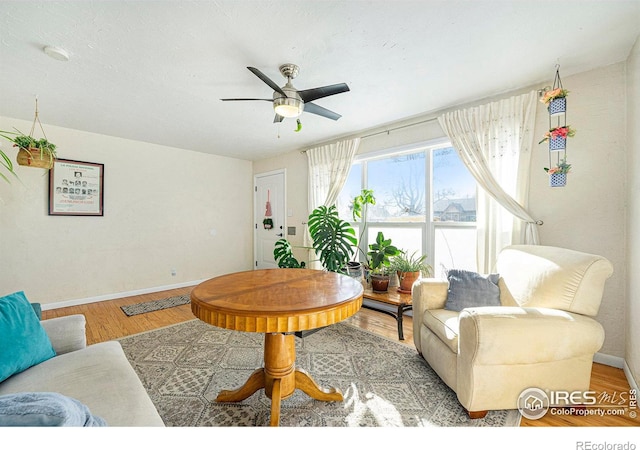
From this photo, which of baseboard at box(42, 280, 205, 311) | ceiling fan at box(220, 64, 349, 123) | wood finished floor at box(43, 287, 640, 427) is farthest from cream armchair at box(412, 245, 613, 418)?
baseboard at box(42, 280, 205, 311)

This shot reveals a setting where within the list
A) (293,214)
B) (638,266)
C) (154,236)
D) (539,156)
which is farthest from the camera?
(293,214)

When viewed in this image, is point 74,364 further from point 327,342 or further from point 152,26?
point 152,26

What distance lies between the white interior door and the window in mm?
1672

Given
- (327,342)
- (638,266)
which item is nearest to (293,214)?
(327,342)

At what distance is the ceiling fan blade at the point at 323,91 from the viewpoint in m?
1.81

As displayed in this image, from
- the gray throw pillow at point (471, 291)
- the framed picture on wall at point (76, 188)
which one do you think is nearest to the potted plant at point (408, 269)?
the gray throw pillow at point (471, 291)

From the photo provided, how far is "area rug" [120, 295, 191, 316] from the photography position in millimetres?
3201

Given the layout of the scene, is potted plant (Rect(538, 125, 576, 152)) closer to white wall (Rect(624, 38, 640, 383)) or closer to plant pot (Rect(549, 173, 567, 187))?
plant pot (Rect(549, 173, 567, 187))

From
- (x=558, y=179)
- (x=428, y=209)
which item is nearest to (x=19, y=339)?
(x=428, y=209)

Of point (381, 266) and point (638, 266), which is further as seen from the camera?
point (381, 266)

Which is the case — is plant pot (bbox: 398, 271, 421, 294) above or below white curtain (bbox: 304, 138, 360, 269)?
below

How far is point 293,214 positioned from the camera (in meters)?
4.55

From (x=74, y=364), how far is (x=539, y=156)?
3482mm

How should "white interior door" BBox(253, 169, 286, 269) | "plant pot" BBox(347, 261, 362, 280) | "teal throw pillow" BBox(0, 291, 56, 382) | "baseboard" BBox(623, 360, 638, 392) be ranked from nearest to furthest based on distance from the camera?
"teal throw pillow" BBox(0, 291, 56, 382)
"baseboard" BBox(623, 360, 638, 392)
"plant pot" BBox(347, 261, 362, 280)
"white interior door" BBox(253, 169, 286, 269)
